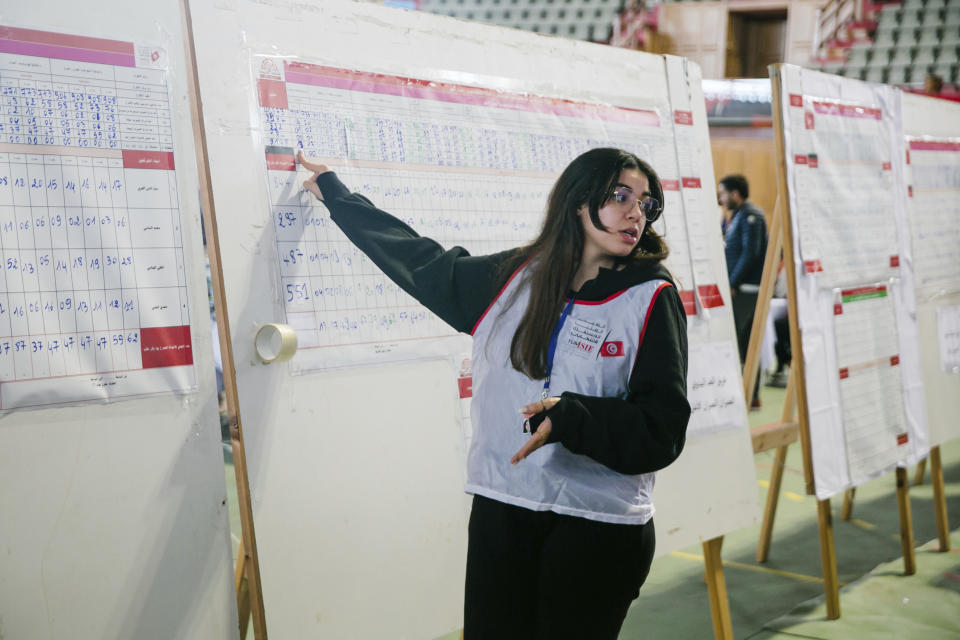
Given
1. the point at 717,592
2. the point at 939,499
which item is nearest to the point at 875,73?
the point at 939,499

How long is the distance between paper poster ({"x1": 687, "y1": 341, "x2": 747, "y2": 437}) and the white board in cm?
33

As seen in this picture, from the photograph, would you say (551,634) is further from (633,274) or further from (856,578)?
(856,578)

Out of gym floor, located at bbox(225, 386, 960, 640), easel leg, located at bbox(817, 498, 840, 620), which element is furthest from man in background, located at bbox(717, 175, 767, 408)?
easel leg, located at bbox(817, 498, 840, 620)

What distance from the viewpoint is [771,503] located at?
2.85 m

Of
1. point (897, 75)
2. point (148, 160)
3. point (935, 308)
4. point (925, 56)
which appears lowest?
point (935, 308)

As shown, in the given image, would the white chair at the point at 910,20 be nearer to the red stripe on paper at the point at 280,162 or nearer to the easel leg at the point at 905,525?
the easel leg at the point at 905,525

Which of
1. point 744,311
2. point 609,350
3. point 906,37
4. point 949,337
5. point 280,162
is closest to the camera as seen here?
point 609,350

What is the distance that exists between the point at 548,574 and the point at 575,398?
30 cm

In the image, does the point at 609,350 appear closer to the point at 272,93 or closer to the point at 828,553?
the point at 272,93

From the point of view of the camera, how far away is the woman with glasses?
4.17 feet

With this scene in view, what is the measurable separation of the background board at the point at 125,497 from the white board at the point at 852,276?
1.63 m

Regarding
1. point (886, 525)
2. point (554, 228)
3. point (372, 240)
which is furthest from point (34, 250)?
point (886, 525)

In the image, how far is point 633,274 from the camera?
1316mm

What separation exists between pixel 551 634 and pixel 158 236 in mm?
879
